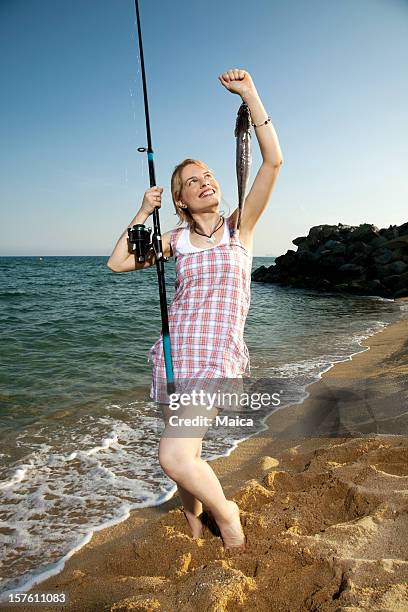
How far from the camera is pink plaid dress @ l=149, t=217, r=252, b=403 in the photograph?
2568 millimetres

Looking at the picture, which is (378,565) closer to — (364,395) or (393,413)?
(393,413)

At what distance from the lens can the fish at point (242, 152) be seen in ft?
9.05

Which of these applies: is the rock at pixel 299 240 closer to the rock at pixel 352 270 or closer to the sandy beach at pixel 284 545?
the rock at pixel 352 270

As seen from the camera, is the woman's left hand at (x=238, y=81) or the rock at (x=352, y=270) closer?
the woman's left hand at (x=238, y=81)

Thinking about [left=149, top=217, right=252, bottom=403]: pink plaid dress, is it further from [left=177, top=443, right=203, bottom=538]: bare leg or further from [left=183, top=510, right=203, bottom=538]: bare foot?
[left=183, top=510, right=203, bottom=538]: bare foot

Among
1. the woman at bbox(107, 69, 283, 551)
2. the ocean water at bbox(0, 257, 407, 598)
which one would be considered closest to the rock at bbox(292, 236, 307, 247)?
the ocean water at bbox(0, 257, 407, 598)

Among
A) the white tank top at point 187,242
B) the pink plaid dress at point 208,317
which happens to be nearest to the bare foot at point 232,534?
the pink plaid dress at point 208,317

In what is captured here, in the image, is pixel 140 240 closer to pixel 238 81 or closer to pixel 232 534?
pixel 238 81

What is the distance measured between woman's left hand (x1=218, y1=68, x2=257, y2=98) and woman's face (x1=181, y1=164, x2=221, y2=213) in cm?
49

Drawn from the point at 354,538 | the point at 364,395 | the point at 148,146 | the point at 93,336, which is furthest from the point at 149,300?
the point at 354,538

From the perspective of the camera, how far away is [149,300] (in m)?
20.9

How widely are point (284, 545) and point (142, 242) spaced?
1935 millimetres

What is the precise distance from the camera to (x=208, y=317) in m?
2.60

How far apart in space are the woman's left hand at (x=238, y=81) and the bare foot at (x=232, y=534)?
7.77ft
